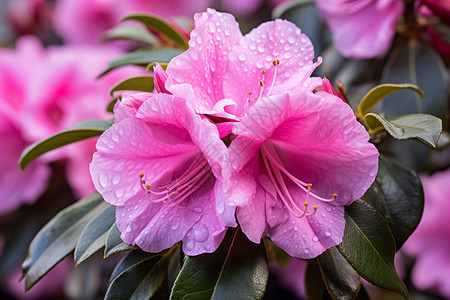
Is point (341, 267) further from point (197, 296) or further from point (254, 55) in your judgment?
point (254, 55)

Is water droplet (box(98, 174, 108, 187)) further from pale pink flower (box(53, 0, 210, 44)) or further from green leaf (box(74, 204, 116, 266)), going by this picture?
pale pink flower (box(53, 0, 210, 44))

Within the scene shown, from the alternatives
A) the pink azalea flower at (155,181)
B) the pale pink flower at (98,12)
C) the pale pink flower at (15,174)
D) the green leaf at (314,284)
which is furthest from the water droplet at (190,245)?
the pale pink flower at (98,12)

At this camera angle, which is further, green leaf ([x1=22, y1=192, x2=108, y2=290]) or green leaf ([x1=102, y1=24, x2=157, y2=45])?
green leaf ([x1=102, y1=24, x2=157, y2=45])

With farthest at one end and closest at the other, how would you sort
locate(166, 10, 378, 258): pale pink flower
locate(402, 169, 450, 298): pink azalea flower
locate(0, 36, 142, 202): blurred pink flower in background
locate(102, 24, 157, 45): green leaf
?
locate(402, 169, 450, 298): pink azalea flower → locate(0, 36, 142, 202): blurred pink flower in background → locate(102, 24, 157, 45): green leaf → locate(166, 10, 378, 258): pale pink flower

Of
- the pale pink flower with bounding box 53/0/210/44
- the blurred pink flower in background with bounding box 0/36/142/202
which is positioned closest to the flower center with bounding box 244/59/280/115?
the blurred pink flower in background with bounding box 0/36/142/202

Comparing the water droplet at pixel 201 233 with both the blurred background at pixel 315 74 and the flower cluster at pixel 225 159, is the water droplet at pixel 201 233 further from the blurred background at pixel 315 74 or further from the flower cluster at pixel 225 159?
the blurred background at pixel 315 74

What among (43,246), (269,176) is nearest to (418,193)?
(269,176)

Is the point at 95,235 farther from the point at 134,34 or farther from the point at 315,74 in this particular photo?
the point at 315,74
